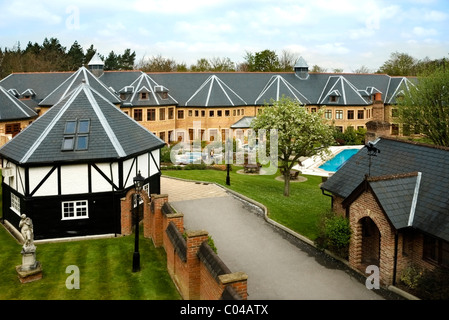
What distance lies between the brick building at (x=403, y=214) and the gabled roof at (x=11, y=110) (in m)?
30.6

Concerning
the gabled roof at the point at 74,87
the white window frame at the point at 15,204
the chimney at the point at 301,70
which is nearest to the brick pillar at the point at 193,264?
the white window frame at the point at 15,204

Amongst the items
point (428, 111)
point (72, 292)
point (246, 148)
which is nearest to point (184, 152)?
point (246, 148)

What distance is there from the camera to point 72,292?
45.0ft

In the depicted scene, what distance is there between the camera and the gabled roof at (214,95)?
49844 mm

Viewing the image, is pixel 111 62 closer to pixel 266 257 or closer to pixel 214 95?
pixel 214 95

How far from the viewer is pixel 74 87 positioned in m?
43.0

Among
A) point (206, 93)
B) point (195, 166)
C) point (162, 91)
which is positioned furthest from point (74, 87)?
point (195, 166)

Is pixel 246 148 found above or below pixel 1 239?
above

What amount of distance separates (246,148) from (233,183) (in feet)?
41.0

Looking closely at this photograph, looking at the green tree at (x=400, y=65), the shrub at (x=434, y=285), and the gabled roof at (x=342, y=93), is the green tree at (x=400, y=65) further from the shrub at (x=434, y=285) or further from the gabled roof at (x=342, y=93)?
the shrub at (x=434, y=285)

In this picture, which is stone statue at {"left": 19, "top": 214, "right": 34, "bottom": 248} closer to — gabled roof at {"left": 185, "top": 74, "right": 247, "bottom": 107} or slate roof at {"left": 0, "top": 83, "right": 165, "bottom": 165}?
slate roof at {"left": 0, "top": 83, "right": 165, "bottom": 165}

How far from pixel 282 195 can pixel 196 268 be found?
1460cm

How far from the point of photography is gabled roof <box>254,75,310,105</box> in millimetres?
52625
